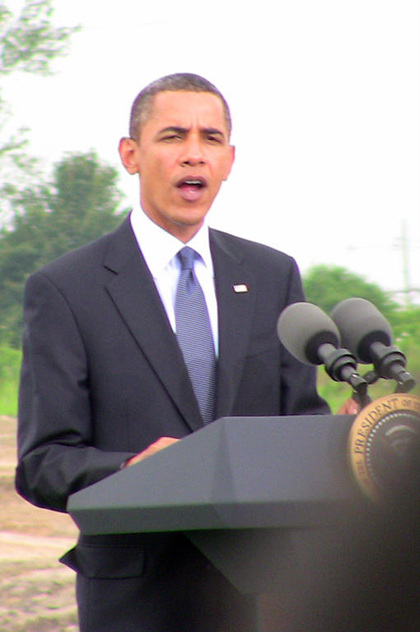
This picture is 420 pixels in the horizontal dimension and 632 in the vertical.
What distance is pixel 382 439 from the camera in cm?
124

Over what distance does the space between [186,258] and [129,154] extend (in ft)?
0.93

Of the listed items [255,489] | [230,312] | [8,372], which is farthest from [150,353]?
[8,372]

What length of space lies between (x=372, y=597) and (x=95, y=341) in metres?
1.02

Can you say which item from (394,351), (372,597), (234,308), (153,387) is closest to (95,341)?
(153,387)

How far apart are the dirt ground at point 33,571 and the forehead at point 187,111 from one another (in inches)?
142

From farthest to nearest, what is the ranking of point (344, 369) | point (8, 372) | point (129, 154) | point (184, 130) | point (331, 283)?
point (331, 283) → point (8, 372) → point (129, 154) → point (184, 130) → point (344, 369)

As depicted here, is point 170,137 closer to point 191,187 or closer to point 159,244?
point 191,187

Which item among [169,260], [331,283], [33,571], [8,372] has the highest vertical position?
[169,260]

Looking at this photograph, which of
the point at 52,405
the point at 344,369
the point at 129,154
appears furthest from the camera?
the point at 129,154

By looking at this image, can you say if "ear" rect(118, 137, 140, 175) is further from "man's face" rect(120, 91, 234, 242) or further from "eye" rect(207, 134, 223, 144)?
"eye" rect(207, 134, 223, 144)

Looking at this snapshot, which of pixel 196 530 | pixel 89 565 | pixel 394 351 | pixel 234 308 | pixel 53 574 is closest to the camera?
pixel 196 530

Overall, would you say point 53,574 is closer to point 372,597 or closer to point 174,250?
point 174,250

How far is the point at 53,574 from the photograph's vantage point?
20.2ft

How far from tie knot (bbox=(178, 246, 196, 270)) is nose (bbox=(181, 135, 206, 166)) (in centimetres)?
18
